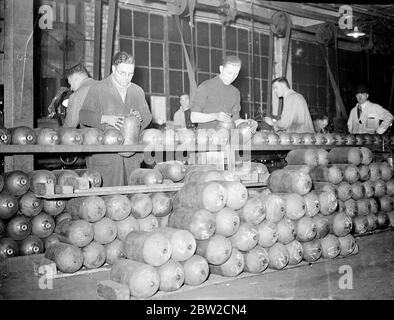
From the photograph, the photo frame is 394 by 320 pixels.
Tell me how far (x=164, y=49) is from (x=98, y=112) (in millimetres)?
5930

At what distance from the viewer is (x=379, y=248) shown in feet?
19.4

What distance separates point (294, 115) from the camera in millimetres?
7566

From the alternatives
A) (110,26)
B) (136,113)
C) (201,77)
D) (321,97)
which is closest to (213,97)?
(136,113)

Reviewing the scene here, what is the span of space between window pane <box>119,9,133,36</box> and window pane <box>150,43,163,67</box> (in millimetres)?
715

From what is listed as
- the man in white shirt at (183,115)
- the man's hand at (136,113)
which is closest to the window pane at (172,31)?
the man in white shirt at (183,115)

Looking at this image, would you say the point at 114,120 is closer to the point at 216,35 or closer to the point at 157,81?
the point at 157,81

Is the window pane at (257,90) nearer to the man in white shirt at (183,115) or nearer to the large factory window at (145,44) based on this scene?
the large factory window at (145,44)

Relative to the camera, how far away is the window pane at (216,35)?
470 inches

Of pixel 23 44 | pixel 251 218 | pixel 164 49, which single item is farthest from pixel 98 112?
pixel 164 49

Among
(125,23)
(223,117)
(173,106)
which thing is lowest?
(223,117)

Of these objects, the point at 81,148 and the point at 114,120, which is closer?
the point at 81,148

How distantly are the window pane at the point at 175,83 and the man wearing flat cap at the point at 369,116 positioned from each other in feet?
14.6

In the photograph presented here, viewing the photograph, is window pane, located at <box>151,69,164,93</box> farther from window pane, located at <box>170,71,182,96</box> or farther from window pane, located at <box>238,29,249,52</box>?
window pane, located at <box>238,29,249,52</box>

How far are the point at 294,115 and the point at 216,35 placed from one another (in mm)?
5308
